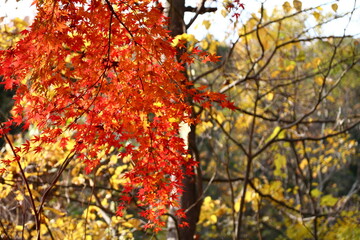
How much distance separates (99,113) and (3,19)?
5.69 ft

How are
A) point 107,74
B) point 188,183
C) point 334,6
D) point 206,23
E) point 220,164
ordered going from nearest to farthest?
point 107,74 < point 188,183 < point 334,6 < point 206,23 < point 220,164

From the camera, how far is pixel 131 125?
2166 millimetres

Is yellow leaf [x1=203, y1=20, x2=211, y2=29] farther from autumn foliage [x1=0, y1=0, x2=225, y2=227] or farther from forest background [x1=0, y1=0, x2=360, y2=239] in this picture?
autumn foliage [x1=0, y1=0, x2=225, y2=227]

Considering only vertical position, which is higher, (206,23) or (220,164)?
(206,23)

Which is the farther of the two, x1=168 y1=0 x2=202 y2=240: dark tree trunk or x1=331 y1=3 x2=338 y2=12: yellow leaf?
x1=331 y1=3 x2=338 y2=12: yellow leaf

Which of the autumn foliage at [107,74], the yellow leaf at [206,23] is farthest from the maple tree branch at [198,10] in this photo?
the autumn foliage at [107,74]

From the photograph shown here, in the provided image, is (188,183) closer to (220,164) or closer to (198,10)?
(198,10)

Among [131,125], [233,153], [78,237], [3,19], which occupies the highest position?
[233,153]

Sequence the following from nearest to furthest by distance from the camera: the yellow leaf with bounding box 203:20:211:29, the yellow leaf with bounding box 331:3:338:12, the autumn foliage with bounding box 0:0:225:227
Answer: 1. the autumn foliage with bounding box 0:0:225:227
2. the yellow leaf with bounding box 331:3:338:12
3. the yellow leaf with bounding box 203:20:211:29

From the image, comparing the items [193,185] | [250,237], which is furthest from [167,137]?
[250,237]

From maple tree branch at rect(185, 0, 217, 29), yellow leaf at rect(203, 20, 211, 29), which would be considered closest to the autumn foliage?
maple tree branch at rect(185, 0, 217, 29)

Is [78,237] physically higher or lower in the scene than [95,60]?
lower

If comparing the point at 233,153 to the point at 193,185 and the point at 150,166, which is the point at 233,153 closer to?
the point at 193,185

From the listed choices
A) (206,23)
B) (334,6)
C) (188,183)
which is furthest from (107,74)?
(334,6)
